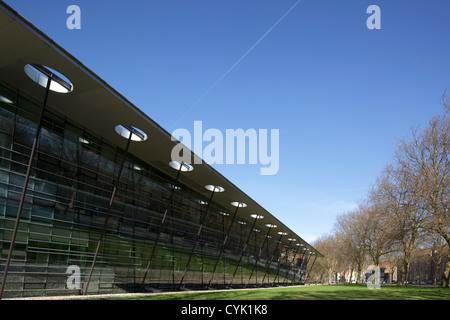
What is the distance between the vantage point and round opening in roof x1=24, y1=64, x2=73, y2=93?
38.4 feet

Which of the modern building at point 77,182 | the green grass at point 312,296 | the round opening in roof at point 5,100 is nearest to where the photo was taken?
the modern building at point 77,182

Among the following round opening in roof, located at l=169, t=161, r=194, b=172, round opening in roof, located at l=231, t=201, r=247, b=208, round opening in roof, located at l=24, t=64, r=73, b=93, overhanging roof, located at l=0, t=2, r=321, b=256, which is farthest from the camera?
round opening in roof, located at l=231, t=201, r=247, b=208

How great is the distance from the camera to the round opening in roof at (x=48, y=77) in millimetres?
11719

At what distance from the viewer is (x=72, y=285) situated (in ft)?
52.9

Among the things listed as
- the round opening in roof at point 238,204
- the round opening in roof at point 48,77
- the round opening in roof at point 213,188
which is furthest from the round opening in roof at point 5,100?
the round opening in roof at point 238,204

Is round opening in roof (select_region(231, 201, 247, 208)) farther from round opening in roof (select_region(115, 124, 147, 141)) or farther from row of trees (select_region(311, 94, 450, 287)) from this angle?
round opening in roof (select_region(115, 124, 147, 141))

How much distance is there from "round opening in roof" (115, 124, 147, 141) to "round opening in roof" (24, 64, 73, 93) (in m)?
3.80

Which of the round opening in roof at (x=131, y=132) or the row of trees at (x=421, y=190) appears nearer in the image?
the round opening in roof at (x=131, y=132)

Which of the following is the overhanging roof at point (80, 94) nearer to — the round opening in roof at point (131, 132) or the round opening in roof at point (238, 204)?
the round opening in roof at point (131, 132)

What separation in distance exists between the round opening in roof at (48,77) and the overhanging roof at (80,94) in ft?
0.77

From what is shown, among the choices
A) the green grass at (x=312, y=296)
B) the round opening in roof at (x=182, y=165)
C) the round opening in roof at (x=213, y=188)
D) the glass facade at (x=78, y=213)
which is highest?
the round opening in roof at (x=182, y=165)

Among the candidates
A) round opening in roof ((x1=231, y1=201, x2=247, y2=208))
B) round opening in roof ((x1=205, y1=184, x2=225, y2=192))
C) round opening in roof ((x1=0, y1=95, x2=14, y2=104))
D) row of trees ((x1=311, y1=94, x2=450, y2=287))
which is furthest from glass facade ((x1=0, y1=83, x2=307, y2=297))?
row of trees ((x1=311, y1=94, x2=450, y2=287))

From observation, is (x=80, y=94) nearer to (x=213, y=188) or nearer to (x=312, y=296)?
(x=312, y=296)
